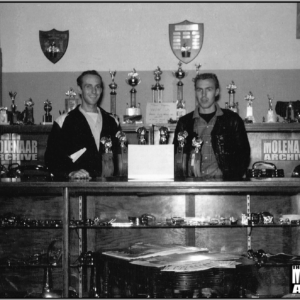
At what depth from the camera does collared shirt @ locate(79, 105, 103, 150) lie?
4.31 meters

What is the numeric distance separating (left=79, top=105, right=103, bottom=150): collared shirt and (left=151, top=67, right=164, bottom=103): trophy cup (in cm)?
125

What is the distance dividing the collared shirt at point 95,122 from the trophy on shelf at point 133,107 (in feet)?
2.67

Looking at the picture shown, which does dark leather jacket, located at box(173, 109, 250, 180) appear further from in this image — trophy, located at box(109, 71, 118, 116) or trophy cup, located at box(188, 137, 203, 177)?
trophy, located at box(109, 71, 118, 116)

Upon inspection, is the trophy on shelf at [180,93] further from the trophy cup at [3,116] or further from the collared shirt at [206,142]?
the trophy cup at [3,116]

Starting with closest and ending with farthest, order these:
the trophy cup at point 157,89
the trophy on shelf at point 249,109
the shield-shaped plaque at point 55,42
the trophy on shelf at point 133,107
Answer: the trophy on shelf at point 249,109 → the trophy on shelf at point 133,107 → the trophy cup at point 157,89 → the shield-shaped plaque at point 55,42

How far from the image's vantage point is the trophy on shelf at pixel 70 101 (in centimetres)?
541

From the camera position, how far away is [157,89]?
5.53 m

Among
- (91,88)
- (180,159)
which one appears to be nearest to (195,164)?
(180,159)

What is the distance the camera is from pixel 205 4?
5.64 meters

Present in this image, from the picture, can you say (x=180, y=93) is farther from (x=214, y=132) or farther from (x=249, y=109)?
(x=214, y=132)

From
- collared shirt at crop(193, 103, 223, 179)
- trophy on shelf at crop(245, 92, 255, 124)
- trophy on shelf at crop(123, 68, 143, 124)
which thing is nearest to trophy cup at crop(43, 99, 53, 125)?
trophy on shelf at crop(123, 68, 143, 124)

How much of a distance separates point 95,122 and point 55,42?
1706 millimetres

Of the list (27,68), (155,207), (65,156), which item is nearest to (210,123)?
(155,207)

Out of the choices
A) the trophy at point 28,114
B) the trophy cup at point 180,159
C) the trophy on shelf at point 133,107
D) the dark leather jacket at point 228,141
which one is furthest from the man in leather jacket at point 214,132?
the trophy at point 28,114
